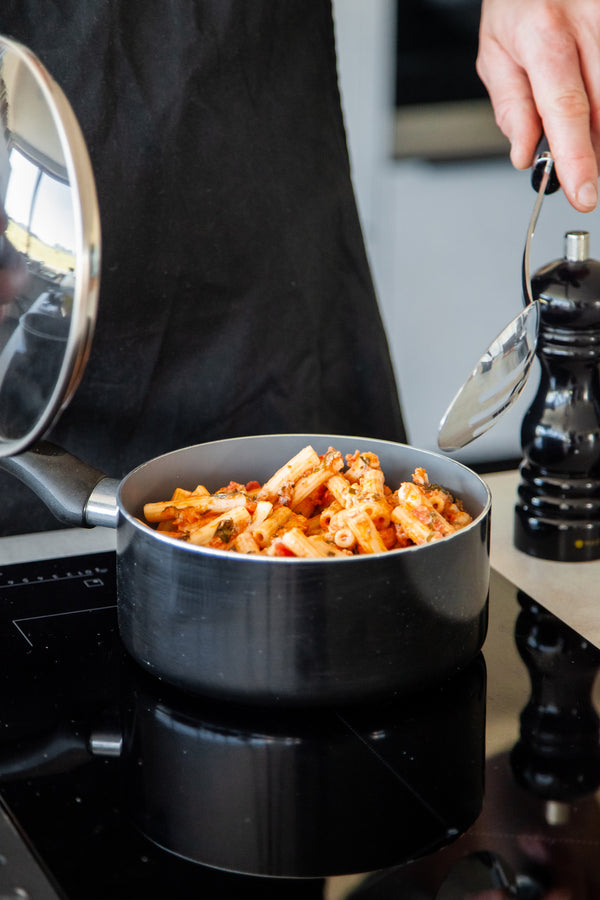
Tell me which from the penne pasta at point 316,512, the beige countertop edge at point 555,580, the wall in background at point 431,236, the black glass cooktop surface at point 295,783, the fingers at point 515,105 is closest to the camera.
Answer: the black glass cooktop surface at point 295,783

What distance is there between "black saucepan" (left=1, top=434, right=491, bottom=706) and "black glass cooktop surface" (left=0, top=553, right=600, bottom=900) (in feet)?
0.09

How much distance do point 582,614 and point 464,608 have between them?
0.19 meters

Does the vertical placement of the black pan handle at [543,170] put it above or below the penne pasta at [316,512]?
above

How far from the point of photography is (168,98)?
1.00 meters

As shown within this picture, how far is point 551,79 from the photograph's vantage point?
0.91 meters

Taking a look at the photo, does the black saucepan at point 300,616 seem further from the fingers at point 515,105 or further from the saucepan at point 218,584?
the fingers at point 515,105

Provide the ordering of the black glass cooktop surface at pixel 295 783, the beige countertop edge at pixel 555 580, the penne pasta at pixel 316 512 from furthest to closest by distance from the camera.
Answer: the beige countertop edge at pixel 555 580 → the penne pasta at pixel 316 512 → the black glass cooktop surface at pixel 295 783

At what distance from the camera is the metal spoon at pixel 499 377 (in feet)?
2.93

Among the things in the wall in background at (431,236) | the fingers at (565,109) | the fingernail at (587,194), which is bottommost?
the wall in background at (431,236)

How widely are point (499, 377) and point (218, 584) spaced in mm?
385

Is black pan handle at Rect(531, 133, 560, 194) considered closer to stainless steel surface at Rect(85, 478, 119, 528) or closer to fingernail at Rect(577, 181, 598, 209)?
fingernail at Rect(577, 181, 598, 209)

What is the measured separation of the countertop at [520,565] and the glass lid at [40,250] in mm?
347

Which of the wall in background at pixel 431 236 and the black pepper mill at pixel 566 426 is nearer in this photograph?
the black pepper mill at pixel 566 426

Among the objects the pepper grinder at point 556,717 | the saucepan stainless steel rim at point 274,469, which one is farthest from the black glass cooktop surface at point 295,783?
the saucepan stainless steel rim at point 274,469
